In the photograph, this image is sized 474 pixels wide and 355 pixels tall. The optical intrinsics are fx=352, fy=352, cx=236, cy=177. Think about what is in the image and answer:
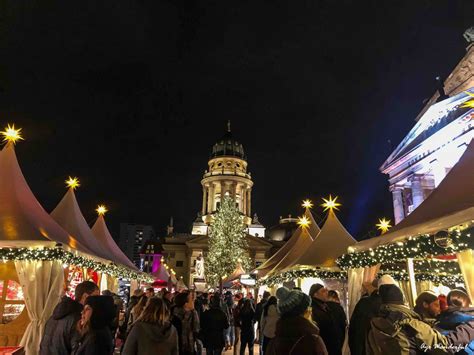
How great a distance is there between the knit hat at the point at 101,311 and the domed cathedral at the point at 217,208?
68.3 meters

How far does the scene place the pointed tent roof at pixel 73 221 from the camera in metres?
13.3

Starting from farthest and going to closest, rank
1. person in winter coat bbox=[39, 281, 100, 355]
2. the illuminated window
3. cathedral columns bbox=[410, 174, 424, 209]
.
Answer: cathedral columns bbox=[410, 174, 424, 209]
the illuminated window
person in winter coat bbox=[39, 281, 100, 355]

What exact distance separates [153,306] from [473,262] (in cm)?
585

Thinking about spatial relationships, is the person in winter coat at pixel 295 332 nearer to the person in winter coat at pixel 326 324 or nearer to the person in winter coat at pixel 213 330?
the person in winter coat at pixel 326 324

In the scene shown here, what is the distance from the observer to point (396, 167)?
110 feet

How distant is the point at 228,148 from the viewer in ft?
293

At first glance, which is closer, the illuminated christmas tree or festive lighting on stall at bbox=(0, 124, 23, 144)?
festive lighting on stall at bbox=(0, 124, 23, 144)

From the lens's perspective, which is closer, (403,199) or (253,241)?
(403,199)

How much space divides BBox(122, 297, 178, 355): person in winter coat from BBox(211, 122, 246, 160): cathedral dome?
276ft

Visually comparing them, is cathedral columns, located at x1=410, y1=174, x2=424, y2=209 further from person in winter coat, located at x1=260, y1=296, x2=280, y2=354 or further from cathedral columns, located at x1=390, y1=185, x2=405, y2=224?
person in winter coat, located at x1=260, y1=296, x2=280, y2=354

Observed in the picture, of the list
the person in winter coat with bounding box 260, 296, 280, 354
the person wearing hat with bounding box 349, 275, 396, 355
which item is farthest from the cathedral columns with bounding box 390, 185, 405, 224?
the person wearing hat with bounding box 349, 275, 396, 355

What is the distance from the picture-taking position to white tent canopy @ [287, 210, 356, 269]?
12938 mm

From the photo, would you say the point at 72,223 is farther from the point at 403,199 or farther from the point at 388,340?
the point at 403,199

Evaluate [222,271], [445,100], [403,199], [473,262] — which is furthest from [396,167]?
[473,262]
